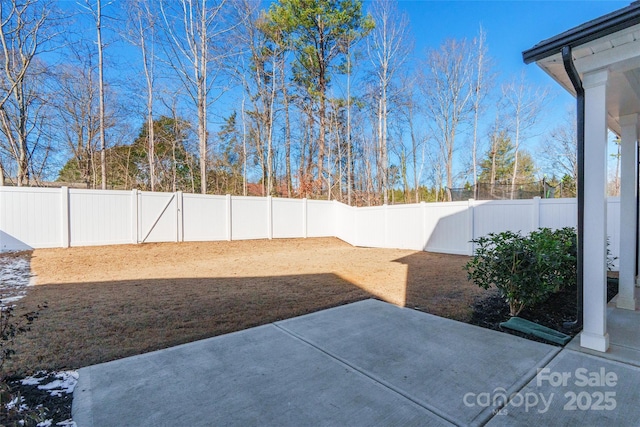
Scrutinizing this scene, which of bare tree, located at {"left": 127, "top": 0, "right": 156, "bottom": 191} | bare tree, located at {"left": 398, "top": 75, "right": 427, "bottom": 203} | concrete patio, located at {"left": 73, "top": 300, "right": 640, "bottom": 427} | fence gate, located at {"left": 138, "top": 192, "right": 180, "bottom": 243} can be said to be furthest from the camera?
bare tree, located at {"left": 398, "top": 75, "right": 427, "bottom": 203}

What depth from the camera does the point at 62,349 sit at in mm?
2707

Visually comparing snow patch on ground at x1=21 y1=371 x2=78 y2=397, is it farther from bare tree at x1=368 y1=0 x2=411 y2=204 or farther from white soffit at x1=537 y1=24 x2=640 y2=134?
bare tree at x1=368 y1=0 x2=411 y2=204

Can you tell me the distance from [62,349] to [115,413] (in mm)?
1426

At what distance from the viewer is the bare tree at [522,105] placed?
59.7 ft

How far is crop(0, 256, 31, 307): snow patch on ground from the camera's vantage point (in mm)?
4461

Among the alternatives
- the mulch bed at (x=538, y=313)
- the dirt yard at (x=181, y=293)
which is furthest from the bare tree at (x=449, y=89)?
the mulch bed at (x=538, y=313)

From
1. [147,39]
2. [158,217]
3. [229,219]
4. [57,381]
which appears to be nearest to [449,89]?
[229,219]

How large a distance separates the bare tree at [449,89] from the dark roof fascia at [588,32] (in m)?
15.7

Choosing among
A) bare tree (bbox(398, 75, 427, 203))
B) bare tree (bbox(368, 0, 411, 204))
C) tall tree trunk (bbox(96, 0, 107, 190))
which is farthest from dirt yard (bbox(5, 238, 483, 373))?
bare tree (bbox(398, 75, 427, 203))

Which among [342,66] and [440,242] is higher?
[342,66]

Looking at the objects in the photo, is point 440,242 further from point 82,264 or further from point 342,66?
point 342,66

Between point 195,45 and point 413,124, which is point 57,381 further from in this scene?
point 413,124

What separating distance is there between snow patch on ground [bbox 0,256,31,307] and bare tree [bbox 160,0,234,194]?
21.5 feet

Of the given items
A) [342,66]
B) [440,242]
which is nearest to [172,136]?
[342,66]
